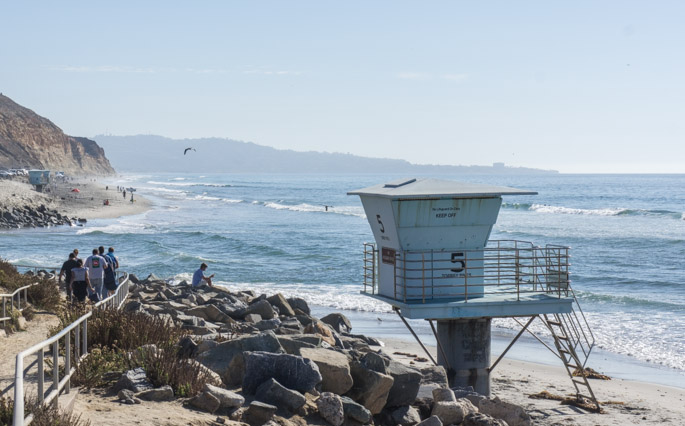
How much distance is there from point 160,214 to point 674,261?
164 feet

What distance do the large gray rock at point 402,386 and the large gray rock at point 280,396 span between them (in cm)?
188

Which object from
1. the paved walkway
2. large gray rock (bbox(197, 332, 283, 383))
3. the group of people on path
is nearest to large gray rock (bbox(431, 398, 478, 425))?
large gray rock (bbox(197, 332, 283, 383))

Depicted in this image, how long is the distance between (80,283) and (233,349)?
8.34 metres

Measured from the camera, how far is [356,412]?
32.3 feet

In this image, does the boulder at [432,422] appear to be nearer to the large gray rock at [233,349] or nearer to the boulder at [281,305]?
the large gray rock at [233,349]

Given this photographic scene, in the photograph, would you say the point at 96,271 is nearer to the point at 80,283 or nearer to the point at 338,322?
the point at 80,283

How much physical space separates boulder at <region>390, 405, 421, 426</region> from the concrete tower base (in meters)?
4.14

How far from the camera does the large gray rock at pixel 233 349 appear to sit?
10.8 m

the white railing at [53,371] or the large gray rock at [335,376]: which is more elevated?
the white railing at [53,371]

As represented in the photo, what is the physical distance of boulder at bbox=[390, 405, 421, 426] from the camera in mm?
10555

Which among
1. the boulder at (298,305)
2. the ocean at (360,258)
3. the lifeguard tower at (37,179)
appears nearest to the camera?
the boulder at (298,305)

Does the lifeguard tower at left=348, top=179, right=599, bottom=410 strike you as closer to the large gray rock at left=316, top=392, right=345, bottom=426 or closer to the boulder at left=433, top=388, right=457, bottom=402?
the boulder at left=433, top=388, right=457, bottom=402

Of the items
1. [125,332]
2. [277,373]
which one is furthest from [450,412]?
[125,332]

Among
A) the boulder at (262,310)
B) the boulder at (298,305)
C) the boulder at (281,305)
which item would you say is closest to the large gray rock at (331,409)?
the boulder at (262,310)
